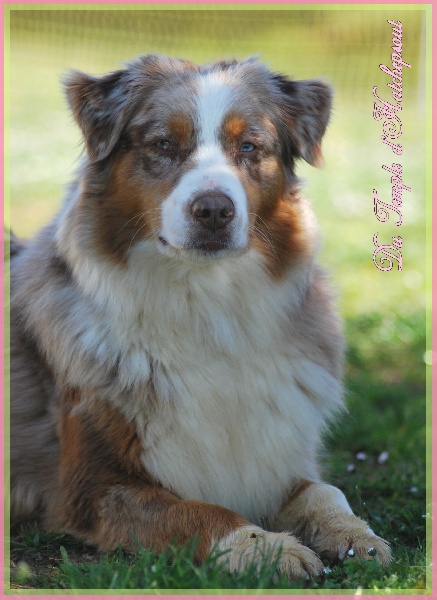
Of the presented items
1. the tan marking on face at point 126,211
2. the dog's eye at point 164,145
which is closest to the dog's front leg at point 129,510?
the tan marking on face at point 126,211

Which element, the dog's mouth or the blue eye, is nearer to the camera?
the dog's mouth

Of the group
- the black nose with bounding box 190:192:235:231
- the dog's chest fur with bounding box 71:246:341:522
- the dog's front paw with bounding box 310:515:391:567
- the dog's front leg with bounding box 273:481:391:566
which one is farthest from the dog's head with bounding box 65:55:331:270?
the dog's front paw with bounding box 310:515:391:567

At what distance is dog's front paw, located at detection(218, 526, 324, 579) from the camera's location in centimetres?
349

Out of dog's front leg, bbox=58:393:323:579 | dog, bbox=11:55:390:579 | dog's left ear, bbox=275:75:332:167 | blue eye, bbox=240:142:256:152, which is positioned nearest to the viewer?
dog's front leg, bbox=58:393:323:579

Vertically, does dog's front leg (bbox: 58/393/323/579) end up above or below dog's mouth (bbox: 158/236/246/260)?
below

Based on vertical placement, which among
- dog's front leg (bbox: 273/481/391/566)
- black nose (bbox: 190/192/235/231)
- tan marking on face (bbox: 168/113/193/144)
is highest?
tan marking on face (bbox: 168/113/193/144)

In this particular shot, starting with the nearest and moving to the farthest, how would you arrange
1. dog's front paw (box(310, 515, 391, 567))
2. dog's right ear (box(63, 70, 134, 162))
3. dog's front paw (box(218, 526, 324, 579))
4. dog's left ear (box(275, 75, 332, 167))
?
dog's front paw (box(218, 526, 324, 579)), dog's front paw (box(310, 515, 391, 567)), dog's right ear (box(63, 70, 134, 162)), dog's left ear (box(275, 75, 332, 167))

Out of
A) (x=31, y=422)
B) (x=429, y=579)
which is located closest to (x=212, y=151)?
(x=31, y=422)

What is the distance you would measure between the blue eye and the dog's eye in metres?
0.34

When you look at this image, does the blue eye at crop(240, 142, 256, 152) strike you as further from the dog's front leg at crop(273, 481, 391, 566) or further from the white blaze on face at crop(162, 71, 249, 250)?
the dog's front leg at crop(273, 481, 391, 566)

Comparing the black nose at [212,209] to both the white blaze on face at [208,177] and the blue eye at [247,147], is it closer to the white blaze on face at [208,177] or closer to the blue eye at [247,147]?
the white blaze on face at [208,177]

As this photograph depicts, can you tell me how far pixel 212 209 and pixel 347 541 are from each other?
5.19ft

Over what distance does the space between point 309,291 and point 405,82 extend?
408 inches

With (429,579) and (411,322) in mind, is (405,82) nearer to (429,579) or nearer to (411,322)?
(411,322)
